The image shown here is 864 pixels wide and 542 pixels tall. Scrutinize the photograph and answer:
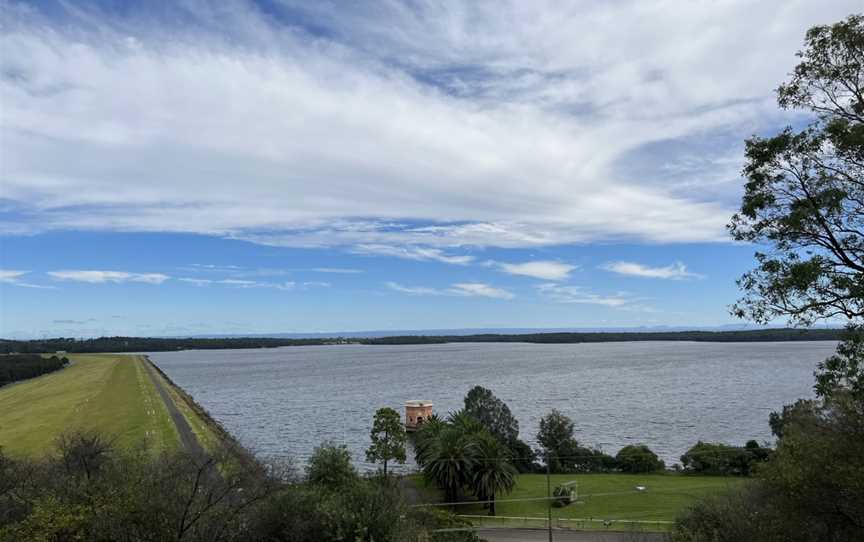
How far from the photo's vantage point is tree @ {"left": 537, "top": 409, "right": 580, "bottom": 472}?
178ft

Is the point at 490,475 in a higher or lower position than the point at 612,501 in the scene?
higher

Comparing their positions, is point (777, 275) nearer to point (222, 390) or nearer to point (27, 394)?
point (27, 394)

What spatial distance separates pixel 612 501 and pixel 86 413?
6894 cm

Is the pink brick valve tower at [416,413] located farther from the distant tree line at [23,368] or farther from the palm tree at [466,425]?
the distant tree line at [23,368]

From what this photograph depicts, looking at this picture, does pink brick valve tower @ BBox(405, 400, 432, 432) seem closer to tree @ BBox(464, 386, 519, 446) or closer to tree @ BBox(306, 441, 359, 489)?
tree @ BBox(464, 386, 519, 446)

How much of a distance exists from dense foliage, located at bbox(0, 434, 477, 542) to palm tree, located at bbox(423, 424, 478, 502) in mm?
11672

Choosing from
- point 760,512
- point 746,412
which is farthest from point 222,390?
point 760,512

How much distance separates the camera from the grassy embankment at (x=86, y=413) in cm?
5750

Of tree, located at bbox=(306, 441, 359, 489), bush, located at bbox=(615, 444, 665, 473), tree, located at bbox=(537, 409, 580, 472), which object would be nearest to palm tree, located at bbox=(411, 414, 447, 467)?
tree, located at bbox=(306, 441, 359, 489)

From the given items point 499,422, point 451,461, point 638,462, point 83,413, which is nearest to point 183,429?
point 83,413

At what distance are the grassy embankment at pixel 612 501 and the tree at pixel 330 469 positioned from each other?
28.2 ft

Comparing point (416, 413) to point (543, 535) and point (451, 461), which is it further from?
point (543, 535)

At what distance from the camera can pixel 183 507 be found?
818 inches

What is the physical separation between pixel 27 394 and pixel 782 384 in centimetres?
14056
